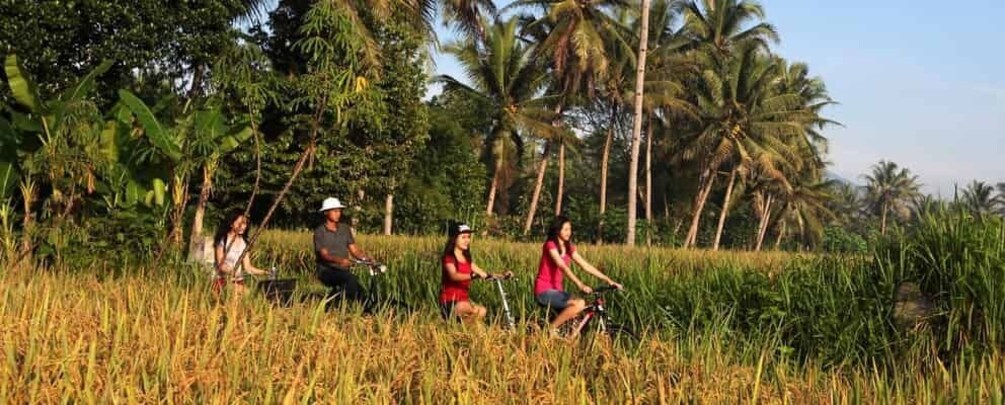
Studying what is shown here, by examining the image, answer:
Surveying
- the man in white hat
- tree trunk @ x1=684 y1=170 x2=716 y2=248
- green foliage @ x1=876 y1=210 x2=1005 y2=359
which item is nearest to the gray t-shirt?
the man in white hat

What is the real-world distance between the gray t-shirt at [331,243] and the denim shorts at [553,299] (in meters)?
1.82

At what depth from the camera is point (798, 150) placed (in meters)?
34.2

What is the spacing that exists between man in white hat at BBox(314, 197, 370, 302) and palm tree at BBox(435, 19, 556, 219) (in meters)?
21.0

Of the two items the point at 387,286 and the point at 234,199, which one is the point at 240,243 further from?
the point at 234,199

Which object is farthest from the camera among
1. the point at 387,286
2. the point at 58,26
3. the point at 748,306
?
the point at 58,26

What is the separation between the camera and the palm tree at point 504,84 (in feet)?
91.6

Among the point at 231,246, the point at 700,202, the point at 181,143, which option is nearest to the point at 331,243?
the point at 231,246

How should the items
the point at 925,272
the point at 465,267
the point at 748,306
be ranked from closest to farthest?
the point at 465,267 → the point at 925,272 → the point at 748,306

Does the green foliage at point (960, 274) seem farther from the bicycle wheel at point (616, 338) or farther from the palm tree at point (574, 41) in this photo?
the palm tree at point (574, 41)

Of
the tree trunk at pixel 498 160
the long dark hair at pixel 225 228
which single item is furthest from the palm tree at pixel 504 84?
the long dark hair at pixel 225 228

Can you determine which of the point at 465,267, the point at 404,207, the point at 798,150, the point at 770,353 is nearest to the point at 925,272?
the point at 770,353

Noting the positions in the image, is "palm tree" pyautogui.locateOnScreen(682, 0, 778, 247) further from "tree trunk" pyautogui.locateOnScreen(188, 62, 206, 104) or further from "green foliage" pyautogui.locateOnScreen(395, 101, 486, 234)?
"tree trunk" pyautogui.locateOnScreen(188, 62, 206, 104)

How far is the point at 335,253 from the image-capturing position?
694cm

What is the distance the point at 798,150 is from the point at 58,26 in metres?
28.7
